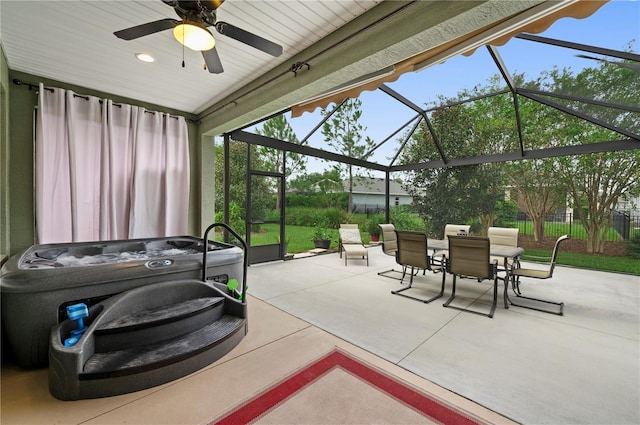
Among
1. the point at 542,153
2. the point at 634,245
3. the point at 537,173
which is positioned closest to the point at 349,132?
the point at 542,153

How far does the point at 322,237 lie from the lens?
305 inches

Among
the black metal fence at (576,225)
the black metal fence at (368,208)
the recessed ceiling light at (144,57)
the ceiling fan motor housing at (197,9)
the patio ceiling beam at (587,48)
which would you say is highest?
the patio ceiling beam at (587,48)

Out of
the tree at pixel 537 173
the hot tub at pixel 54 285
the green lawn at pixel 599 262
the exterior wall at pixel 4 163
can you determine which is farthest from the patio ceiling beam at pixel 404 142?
the exterior wall at pixel 4 163

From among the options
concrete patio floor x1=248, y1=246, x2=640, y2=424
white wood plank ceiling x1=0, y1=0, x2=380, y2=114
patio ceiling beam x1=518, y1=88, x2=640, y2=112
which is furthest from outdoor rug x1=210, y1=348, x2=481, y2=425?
patio ceiling beam x1=518, y1=88, x2=640, y2=112

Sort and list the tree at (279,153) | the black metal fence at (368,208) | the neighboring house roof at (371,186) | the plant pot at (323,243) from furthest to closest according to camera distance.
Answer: the black metal fence at (368,208)
the neighboring house roof at (371,186)
the plant pot at (323,243)
the tree at (279,153)

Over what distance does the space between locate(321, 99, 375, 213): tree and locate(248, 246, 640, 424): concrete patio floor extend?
14.2ft

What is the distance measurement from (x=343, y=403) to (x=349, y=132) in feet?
23.8

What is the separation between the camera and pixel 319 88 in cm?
304

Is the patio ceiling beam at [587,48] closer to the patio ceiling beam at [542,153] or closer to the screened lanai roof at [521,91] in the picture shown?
the screened lanai roof at [521,91]

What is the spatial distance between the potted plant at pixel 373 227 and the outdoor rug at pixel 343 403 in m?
7.14

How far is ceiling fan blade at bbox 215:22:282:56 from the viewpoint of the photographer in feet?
6.43

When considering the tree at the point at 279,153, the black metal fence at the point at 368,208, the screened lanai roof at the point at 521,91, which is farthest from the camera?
the black metal fence at the point at 368,208

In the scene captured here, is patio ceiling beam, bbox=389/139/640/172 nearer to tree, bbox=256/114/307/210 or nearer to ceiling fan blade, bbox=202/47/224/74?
tree, bbox=256/114/307/210

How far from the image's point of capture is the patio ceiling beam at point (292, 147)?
16.9 feet
